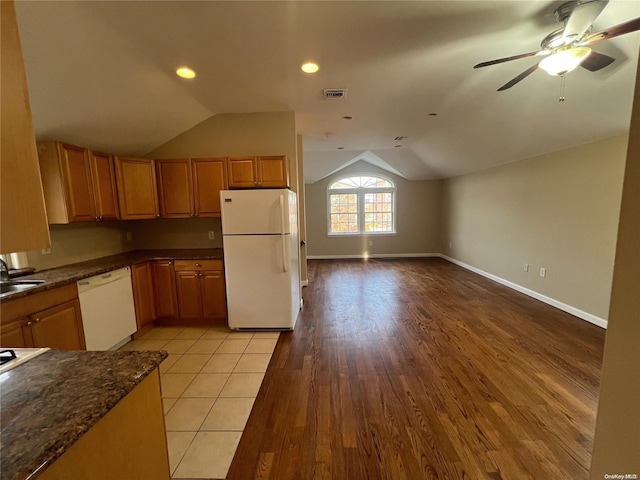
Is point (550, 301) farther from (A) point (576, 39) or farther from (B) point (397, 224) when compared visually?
(B) point (397, 224)

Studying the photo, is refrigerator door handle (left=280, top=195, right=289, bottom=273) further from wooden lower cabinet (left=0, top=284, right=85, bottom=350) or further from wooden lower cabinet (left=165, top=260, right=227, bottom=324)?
wooden lower cabinet (left=0, top=284, right=85, bottom=350)

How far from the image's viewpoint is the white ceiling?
181 centimetres

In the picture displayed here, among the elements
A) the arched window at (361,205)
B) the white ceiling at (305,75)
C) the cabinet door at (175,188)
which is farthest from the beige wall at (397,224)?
the cabinet door at (175,188)

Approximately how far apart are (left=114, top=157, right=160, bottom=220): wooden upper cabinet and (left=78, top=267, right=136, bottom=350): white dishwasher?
0.78 meters

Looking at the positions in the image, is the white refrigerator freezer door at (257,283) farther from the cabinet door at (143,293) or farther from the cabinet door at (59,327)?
the cabinet door at (59,327)

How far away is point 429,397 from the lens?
6.74 feet

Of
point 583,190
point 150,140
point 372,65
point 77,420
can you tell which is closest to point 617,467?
point 77,420

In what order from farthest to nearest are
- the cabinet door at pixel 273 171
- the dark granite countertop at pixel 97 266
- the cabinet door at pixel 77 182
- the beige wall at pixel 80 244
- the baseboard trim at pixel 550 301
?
1. the cabinet door at pixel 273 171
2. the baseboard trim at pixel 550 301
3. the beige wall at pixel 80 244
4. the cabinet door at pixel 77 182
5. the dark granite countertop at pixel 97 266

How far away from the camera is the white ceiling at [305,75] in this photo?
5.93 ft

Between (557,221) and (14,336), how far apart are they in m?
5.72

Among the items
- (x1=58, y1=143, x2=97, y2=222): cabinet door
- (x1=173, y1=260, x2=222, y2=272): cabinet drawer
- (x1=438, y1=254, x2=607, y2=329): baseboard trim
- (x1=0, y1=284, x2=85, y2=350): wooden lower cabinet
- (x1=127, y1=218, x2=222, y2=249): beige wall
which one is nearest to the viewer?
(x1=0, y1=284, x2=85, y2=350): wooden lower cabinet

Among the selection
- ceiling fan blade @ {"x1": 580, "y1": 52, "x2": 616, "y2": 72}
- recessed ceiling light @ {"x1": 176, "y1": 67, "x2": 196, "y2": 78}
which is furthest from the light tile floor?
ceiling fan blade @ {"x1": 580, "y1": 52, "x2": 616, "y2": 72}

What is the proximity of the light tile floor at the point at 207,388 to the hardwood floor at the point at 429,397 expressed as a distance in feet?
0.39

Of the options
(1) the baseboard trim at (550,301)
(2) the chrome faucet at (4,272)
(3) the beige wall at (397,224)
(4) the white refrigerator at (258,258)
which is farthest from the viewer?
(3) the beige wall at (397,224)
